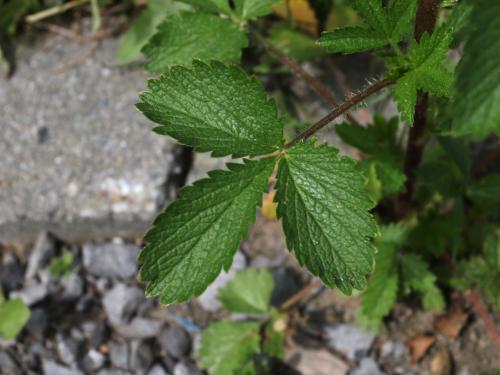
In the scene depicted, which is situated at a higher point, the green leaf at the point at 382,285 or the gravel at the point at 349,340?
the green leaf at the point at 382,285

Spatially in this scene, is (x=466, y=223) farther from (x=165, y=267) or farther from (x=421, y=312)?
(x=165, y=267)

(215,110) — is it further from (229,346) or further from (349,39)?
(229,346)

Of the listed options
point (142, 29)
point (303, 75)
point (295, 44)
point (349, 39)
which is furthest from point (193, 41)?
point (142, 29)

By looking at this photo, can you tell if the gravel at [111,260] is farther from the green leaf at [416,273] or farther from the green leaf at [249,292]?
the green leaf at [416,273]

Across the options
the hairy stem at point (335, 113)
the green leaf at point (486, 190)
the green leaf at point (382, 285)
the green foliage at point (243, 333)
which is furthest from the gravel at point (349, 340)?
the hairy stem at point (335, 113)

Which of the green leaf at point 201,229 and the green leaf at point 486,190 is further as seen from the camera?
the green leaf at point 486,190

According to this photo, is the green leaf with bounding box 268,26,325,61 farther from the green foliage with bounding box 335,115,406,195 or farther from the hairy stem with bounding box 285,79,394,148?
the hairy stem with bounding box 285,79,394,148

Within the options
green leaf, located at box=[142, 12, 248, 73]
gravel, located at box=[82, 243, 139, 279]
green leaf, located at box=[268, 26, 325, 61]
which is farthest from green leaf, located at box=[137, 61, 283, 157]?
gravel, located at box=[82, 243, 139, 279]
